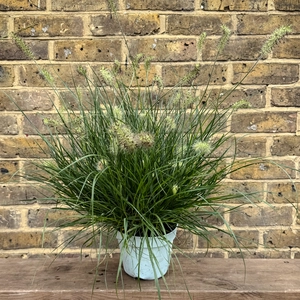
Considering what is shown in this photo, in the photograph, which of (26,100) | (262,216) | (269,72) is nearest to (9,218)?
(26,100)

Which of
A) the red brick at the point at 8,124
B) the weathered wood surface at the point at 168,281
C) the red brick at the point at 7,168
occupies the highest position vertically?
the red brick at the point at 8,124

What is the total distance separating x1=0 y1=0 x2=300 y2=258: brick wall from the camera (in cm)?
112

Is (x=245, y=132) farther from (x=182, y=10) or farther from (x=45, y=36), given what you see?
(x=45, y=36)

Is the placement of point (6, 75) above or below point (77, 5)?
below

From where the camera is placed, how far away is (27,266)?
36.4 inches

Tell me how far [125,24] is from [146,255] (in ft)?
2.34

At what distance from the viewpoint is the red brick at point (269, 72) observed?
1.14 metres

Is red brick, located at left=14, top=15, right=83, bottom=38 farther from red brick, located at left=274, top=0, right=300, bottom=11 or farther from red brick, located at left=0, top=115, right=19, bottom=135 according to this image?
red brick, located at left=274, top=0, right=300, bottom=11

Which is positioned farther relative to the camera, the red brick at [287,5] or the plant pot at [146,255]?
the red brick at [287,5]

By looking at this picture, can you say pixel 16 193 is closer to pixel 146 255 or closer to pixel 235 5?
pixel 146 255

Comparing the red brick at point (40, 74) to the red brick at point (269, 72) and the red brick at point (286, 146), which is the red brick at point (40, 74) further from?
the red brick at point (286, 146)

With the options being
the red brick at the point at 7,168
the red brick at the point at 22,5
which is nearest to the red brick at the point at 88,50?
the red brick at the point at 22,5

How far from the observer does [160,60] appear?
114 centimetres

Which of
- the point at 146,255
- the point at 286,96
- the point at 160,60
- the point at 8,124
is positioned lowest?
the point at 146,255
